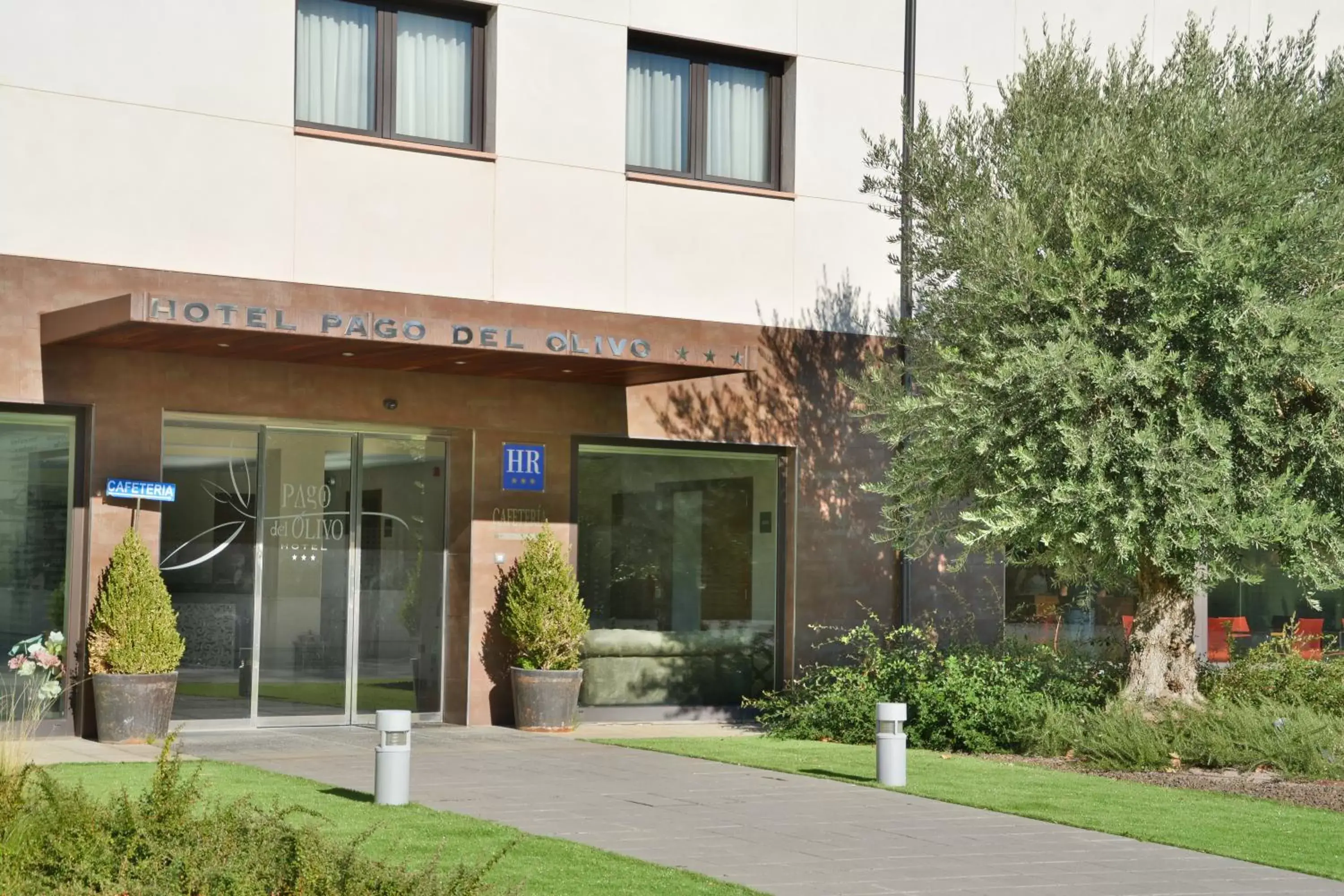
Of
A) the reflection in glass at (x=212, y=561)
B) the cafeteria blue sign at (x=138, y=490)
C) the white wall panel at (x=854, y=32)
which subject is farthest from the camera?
the white wall panel at (x=854, y=32)

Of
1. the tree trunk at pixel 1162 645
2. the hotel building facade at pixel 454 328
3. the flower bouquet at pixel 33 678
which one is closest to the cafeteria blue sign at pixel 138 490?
the hotel building facade at pixel 454 328

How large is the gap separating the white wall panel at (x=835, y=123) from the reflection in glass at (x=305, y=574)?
597 cm

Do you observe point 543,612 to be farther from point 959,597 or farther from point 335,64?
point 335,64

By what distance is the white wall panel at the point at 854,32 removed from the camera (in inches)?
742

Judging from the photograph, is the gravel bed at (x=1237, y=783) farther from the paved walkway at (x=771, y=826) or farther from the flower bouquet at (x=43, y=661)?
the flower bouquet at (x=43, y=661)

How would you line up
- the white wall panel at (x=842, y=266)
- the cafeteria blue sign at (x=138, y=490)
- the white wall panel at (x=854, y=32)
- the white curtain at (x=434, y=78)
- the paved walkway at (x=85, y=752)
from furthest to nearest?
the white wall panel at (x=854, y=32)
the white wall panel at (x=842, y=266)
the white curtain at (x=434, y=78)
the cafeteria blue sign at (x=138, y=490)
the paved walkway at (x=85, y=752)

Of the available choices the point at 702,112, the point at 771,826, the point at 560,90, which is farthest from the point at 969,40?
the point at 771,826

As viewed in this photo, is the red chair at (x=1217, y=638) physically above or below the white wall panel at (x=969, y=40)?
below

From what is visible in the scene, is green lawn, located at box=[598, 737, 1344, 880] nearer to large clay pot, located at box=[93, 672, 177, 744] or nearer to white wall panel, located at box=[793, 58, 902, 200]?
large clay pot, located at box=[93, 672, 177, 744]

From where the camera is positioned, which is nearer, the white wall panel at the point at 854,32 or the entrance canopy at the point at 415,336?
the entrance canopy at the point at 415,336

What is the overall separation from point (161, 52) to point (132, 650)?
5354mm

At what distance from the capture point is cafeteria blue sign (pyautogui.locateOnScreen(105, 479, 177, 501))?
15.0 meters

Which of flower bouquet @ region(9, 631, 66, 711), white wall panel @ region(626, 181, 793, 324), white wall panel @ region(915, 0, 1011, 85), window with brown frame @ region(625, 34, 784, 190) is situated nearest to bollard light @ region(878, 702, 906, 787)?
white wall panel @ region(626, 181, 793, 324)

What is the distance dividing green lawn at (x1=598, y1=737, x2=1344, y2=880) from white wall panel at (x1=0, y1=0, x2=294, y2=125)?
6.98 m
